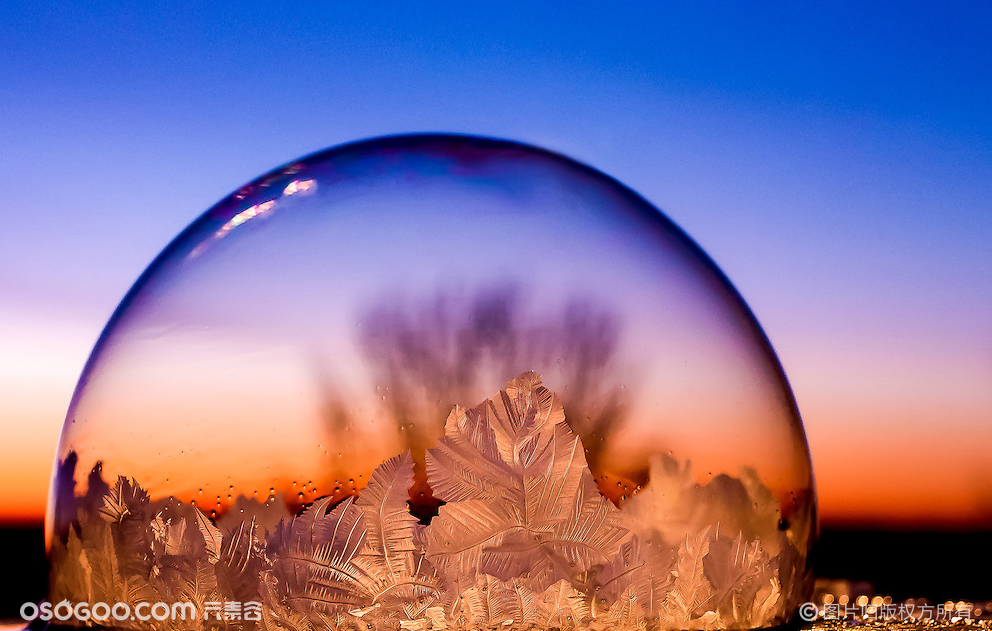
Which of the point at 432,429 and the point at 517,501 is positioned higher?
the point at 432,429

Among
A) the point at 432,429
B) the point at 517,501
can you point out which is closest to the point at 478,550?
the point at 517,501

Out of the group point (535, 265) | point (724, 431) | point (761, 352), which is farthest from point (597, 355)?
point (761, 352)

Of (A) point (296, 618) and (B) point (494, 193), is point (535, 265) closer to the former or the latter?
Answer: (B) point (494, 193)

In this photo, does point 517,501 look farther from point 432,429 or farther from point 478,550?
point 432,429

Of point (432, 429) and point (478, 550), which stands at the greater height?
point (432, 429)

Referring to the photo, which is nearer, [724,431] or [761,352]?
[724,431]
